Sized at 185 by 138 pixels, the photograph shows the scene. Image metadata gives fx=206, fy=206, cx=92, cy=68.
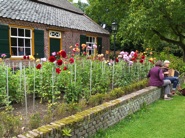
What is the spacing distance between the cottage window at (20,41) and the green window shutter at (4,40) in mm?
510

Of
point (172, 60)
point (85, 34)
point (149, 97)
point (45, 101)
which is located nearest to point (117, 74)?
point (149, 97)

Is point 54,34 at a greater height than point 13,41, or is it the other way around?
point 54,34

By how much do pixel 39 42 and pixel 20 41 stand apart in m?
1.15

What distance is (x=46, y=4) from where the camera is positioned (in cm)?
1493

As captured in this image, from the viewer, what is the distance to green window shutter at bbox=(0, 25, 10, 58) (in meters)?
9.80

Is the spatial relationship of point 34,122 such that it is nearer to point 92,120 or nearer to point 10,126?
point 10,126

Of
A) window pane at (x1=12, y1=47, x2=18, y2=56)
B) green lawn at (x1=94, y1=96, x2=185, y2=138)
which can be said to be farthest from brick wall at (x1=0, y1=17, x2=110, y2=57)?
green lawn at (x1=94, y1=96, x2=185, y2=138)

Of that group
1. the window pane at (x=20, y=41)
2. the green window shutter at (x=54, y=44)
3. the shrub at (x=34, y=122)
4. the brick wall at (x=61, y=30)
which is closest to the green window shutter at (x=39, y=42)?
the brick wall at (x=61, y=30)

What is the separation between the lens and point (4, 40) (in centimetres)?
993

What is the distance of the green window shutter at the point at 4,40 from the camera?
980 cm

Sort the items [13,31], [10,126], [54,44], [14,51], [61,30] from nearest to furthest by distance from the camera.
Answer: [10,126]
[13,31]
[14,51]
[54,44]
[61,30]

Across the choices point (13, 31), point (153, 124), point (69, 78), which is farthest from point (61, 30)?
point (153, 124)

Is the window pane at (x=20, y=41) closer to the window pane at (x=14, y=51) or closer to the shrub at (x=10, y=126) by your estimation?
the window pane at (x=14, y=51)

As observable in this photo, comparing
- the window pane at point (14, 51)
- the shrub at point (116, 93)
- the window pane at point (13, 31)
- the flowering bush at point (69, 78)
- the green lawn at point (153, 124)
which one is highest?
the window pane at point (13, 31)
